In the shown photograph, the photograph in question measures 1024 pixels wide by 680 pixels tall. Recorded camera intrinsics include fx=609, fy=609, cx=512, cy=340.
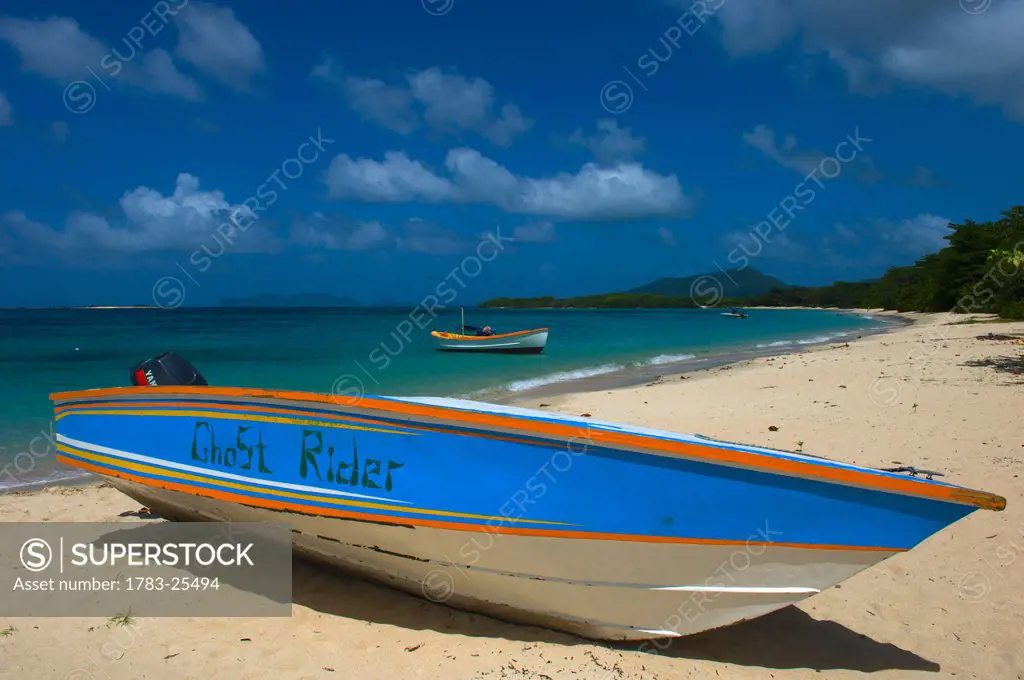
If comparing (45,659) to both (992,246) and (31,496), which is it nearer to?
(31,496)

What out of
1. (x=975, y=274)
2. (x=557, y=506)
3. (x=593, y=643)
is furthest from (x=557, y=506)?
(x=975, y=274)

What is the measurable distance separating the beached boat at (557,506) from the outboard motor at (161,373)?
5.50ft

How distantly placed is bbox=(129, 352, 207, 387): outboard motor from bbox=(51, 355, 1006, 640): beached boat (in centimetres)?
168

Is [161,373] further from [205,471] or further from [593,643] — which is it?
[593,643]

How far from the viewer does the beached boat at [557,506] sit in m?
3.04

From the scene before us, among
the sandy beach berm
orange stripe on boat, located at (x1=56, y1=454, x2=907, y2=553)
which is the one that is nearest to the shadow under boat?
the sandy beach berm

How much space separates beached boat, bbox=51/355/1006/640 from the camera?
3.04m

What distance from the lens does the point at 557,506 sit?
328 centimetres

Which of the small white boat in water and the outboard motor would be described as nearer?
the outboard motor

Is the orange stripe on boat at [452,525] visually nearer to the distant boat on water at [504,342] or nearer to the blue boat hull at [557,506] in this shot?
the blue boat hull at [557,506]

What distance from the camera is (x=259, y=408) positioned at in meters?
3.82

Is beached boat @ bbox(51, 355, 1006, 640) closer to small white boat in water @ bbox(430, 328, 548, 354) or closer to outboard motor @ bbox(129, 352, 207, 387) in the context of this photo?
outboard motor @ bbox(129, 352, 207, 387)

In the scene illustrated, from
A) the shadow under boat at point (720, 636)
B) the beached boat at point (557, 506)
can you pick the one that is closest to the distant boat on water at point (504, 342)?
the shadow under boat at point (720, 636)

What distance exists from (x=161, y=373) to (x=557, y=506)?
13.4 ft
